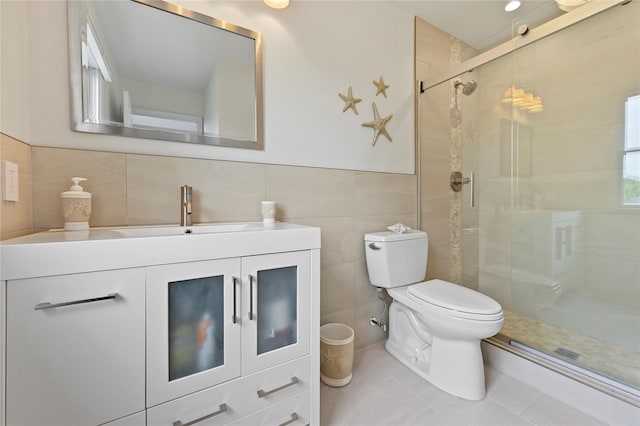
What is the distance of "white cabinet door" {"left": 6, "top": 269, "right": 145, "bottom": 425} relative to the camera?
0.67m

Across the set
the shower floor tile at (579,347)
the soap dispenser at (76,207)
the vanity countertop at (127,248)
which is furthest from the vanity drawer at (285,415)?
the shower floor tile at (579,347)

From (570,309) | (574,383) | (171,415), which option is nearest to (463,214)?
(570,309)

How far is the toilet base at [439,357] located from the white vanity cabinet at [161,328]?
0.76 m

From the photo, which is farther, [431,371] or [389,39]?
[389,39]

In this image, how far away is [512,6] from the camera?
197cm

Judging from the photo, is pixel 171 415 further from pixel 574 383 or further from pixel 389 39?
pixel 389 39

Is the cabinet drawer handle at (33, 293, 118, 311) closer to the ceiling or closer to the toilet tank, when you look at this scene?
the toilet tank

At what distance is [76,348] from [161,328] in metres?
0.19

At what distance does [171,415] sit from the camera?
33.5 inches

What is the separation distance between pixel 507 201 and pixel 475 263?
22.7 inches

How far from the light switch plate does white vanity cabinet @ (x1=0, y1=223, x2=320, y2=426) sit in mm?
148

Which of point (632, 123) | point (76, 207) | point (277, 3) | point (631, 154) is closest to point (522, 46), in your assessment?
point (632, 123)

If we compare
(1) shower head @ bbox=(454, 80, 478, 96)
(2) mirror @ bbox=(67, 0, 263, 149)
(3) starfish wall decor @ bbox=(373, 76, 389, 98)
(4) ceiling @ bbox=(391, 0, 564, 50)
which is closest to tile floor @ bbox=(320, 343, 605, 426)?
(2) mirror @ bbox=(67, 0, 263, 149)

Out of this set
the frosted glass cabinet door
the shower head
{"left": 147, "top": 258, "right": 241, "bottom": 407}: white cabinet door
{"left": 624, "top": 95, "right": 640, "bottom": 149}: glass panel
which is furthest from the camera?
the shower head
